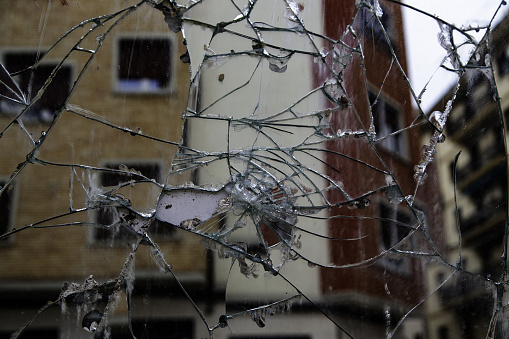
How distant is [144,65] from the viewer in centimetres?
143

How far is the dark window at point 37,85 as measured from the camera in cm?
137

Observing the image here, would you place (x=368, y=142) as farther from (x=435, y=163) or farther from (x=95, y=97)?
(x=95, y=97)

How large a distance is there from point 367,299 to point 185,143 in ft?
2.08

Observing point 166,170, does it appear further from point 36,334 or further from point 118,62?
point 36,334

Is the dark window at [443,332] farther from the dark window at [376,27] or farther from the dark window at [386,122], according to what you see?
the dark window at [376,27]

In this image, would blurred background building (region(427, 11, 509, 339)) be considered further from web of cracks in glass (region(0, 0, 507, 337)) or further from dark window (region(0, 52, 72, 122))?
dark window (region(0, 52, 72, 122))

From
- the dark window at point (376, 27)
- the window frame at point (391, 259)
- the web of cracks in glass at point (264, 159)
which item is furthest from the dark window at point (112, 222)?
the dark window at point (376, 27)

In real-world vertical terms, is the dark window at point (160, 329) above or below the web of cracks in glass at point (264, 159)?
below

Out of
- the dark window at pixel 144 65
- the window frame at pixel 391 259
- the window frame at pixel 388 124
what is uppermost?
the dark window at pixel 144 65

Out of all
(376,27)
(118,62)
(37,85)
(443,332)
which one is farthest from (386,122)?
(37,85)

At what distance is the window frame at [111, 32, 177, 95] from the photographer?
4.61ft

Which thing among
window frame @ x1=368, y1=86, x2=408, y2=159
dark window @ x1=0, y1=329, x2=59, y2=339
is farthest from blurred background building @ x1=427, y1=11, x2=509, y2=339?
dark window @ x1=0, y1=329, x2=59, y2=339

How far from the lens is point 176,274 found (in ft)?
4.32

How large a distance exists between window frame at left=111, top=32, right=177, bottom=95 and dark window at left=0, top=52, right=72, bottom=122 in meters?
0.12
